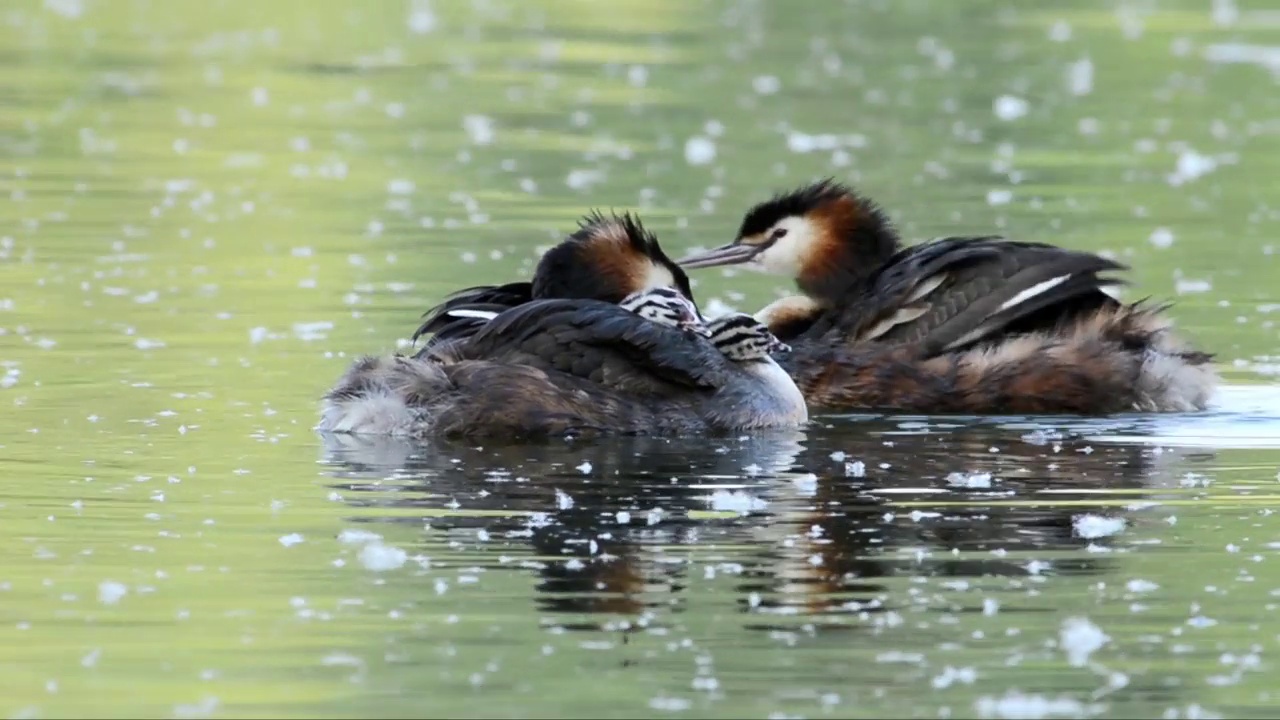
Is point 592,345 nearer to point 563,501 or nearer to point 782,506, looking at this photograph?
point 563,501

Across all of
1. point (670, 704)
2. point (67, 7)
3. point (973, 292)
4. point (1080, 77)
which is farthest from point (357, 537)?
point (67, 7)

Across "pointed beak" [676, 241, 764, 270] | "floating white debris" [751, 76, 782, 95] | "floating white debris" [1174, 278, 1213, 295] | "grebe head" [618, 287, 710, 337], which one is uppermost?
"floating white debris" [751, 76, 782, 95]

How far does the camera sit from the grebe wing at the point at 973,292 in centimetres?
1163

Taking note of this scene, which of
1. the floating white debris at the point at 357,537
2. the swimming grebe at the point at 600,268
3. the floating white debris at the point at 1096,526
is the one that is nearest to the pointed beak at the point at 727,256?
the swimming grebe at the point at 600,268

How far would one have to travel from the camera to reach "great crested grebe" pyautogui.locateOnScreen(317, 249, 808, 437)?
10633 millimetres

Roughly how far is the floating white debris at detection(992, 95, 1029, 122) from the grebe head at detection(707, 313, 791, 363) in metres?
12.3

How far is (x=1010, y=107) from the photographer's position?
23.6 metres

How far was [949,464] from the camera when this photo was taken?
10234mm

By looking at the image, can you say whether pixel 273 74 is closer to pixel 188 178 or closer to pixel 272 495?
pixel 188 178

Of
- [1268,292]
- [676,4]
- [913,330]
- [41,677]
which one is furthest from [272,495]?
[676,4]

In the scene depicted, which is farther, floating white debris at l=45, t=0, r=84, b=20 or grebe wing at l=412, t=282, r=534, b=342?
floating white debris at l=45, t=0, r=84, b=20

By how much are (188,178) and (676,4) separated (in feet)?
53.2

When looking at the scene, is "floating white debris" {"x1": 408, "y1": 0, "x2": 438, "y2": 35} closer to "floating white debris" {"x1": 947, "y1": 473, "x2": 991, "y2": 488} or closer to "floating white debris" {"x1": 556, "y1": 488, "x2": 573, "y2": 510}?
"floating white debris" {"x1": 947, "y1": 473, "x2": 991, "y2": 488}

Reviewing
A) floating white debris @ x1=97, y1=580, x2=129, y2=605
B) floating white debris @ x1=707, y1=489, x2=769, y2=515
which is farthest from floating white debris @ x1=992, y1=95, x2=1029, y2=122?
floating white debris @ x1=97, y1=580, x2=129, y2=605
